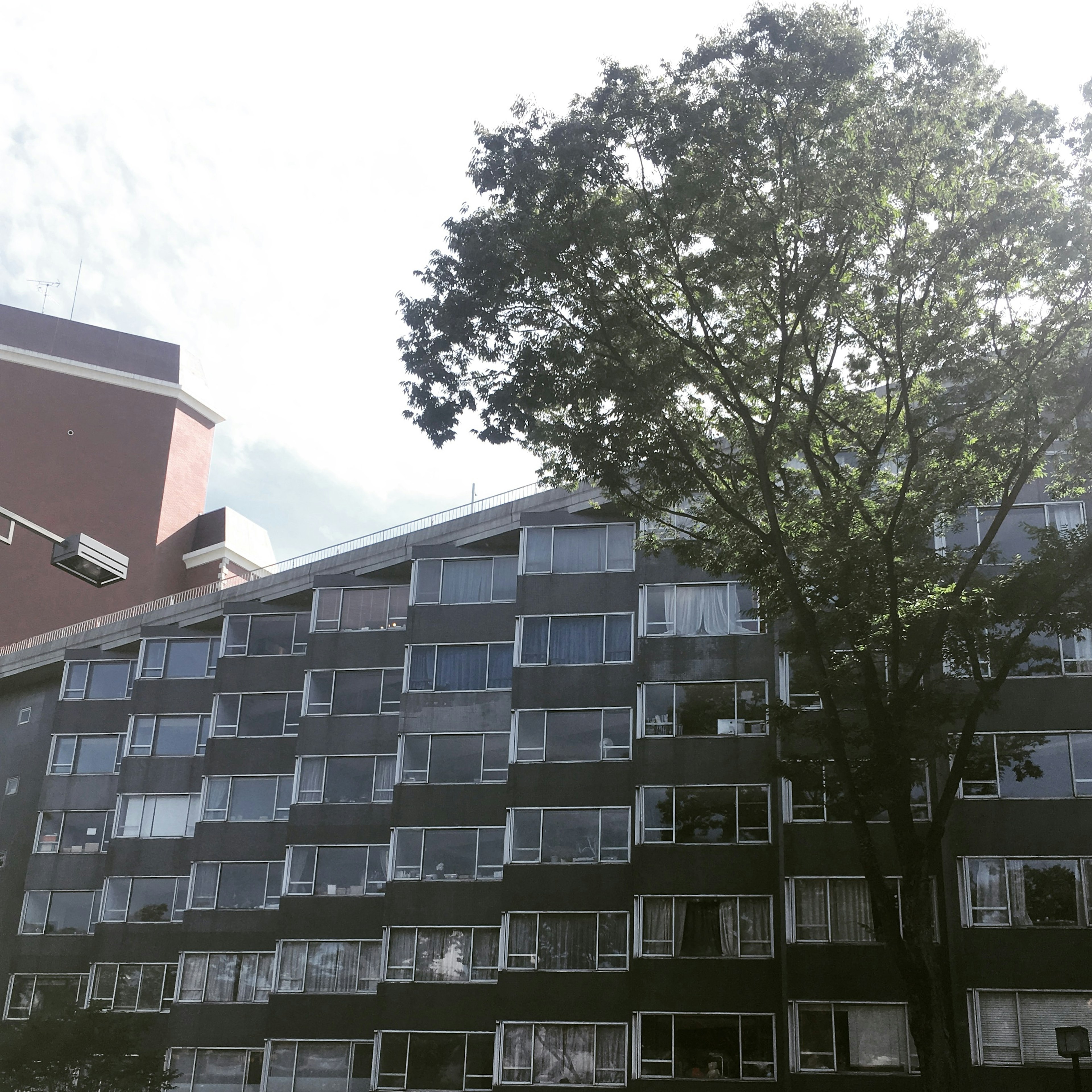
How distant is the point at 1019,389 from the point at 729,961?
17250 mm

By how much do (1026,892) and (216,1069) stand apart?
2320 centimetres

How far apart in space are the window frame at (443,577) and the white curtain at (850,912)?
12.6 metres

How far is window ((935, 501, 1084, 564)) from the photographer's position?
103 feet

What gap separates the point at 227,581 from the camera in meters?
58.4

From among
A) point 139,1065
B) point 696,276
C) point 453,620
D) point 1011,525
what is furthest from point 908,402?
point 139,1065

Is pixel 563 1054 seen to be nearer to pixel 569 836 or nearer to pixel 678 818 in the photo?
pixel 569 836

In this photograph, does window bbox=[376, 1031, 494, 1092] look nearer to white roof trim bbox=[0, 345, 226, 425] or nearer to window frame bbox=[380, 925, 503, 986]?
window frame bbox=[380, 925, 503, 986]

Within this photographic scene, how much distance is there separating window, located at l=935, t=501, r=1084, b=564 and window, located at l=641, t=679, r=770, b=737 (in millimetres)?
6295

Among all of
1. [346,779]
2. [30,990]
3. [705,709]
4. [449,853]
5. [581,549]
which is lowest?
[30,990]

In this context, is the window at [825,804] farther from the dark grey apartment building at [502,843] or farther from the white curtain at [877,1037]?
the white curtain at [877,1037]

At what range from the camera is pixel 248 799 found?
129ft

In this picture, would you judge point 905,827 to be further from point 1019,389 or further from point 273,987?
point 273,987

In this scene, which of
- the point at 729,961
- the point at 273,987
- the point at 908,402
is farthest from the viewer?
the point at 273,987

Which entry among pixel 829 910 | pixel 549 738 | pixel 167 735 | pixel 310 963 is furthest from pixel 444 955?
pixel 167 735
